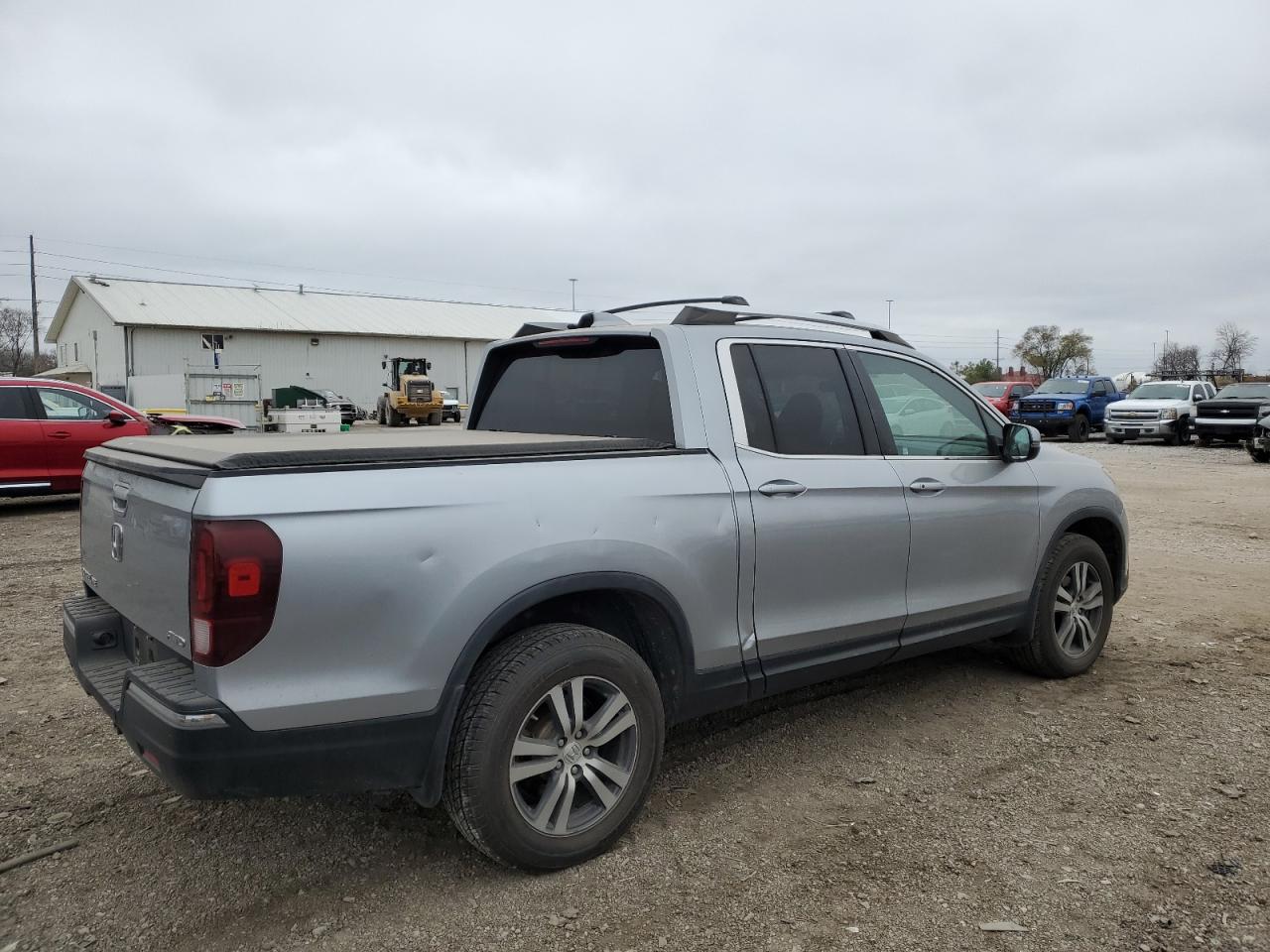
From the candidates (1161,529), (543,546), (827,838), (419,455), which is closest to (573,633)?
(543,546)

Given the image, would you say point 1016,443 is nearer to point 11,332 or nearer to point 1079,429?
point 1079,429

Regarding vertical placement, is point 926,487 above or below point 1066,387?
below

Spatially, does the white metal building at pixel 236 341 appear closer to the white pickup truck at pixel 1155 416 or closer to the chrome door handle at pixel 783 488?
the white pickup truck at pixel 1155 416

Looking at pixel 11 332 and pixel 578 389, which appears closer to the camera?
pixel 578 389

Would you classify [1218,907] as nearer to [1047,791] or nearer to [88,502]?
[1047,791]

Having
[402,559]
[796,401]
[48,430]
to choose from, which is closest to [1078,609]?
[796,401]

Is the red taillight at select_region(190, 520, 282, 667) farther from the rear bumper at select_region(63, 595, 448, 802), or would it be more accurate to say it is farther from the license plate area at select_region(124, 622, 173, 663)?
the license plate area at select_region(124, 622, 173, 663)

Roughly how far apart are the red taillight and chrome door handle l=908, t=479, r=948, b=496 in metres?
2.69

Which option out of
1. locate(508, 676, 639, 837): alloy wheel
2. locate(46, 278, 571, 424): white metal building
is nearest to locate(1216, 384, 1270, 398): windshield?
locate(508, 676, 639, 837): alloy wheel

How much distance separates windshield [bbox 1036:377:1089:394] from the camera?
1099 inches

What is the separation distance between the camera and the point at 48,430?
1148cm

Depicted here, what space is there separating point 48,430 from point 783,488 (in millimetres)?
11095

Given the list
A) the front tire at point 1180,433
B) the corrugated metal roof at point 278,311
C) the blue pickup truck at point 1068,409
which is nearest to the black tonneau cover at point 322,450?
the blue pickup truck at point 1068,409

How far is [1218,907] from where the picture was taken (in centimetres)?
284
